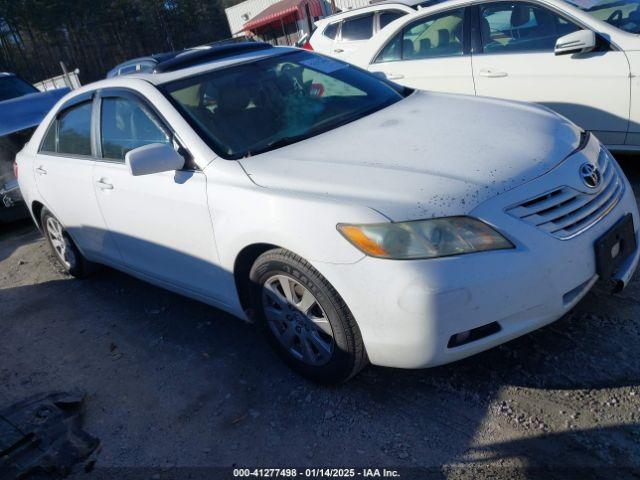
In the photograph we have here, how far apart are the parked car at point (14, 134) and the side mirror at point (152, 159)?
15.0 feet

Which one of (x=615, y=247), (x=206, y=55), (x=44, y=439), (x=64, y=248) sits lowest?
(x=44, y=439)

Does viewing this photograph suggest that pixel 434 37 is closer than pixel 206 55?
No

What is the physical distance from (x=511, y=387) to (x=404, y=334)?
67cm

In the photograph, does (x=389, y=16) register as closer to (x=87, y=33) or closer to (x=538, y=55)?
(x=538, y=55)

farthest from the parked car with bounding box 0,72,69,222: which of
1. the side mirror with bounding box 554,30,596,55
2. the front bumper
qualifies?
the side mirror with bounding box 554,30,596,55

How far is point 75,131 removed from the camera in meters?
4.14

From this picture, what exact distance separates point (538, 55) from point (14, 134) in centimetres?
624

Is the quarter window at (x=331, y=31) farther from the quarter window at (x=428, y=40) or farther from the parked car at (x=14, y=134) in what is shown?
the parked car at (x=14, y=134)

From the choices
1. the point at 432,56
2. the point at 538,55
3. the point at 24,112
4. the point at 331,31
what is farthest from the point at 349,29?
the point at 24,112

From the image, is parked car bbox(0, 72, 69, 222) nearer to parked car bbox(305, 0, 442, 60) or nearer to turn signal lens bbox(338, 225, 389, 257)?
parked car bbox(305, 0, 442, 60)

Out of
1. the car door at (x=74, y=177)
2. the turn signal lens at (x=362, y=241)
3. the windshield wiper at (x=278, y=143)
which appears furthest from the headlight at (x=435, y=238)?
the car door at (x=74, y=177)

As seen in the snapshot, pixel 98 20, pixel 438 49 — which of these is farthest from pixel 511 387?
pixel 98 20

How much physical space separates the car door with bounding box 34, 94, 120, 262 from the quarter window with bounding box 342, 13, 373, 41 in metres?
4.82

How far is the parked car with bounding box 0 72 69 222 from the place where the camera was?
669 cm
